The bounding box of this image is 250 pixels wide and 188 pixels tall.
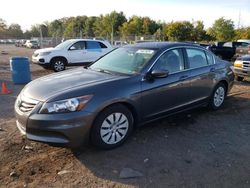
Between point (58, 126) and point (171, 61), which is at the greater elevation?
point (171, 61)

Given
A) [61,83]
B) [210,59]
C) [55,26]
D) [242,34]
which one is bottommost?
[61,83]

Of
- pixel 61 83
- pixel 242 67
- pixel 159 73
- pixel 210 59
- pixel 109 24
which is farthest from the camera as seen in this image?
pixel 109 24

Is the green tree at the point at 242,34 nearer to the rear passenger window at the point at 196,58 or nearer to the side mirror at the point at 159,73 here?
the rear passenger window at the point at 196,58

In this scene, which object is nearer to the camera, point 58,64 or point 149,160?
point 149,160

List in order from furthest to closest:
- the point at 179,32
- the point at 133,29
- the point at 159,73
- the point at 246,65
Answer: the point at 133,29
the point at 179,32
the point at 246,65
the point at 159,73

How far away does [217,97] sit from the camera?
6.69 metres

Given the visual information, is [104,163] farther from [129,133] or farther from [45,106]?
[45,106]

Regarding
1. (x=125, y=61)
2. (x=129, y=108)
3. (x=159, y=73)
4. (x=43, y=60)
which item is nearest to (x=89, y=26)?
(x=43, y=60)

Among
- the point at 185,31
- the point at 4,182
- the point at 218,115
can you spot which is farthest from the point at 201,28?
the point at 4,182

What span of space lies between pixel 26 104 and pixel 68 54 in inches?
422

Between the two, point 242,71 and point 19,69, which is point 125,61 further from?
point 242,71

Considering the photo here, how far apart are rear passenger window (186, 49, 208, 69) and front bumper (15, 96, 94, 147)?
8.85 ft

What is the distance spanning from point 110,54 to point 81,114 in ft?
7.35

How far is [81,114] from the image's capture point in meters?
3.99
